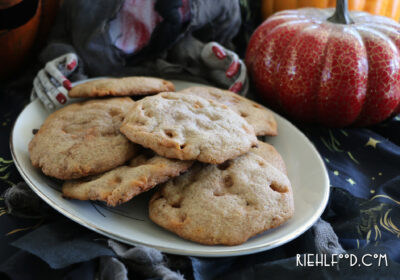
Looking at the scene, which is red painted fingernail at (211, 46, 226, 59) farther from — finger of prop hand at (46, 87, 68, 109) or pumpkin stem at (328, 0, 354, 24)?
finger of prop hand at (46, 87, 68, 109)

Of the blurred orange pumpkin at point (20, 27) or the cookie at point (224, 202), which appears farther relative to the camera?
the blurred orange pumpkin at point (20, 27)

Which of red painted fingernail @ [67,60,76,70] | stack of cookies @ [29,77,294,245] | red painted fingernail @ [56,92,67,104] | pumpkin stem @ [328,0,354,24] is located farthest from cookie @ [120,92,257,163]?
pumpkin stem @ [328,0,354,24]

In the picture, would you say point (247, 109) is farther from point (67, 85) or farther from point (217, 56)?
point (67, 85)

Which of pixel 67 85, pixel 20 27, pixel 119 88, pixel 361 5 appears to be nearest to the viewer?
pixel 119 88

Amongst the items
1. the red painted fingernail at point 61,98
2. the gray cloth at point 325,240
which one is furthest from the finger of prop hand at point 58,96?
the gray cloth at point 325,240

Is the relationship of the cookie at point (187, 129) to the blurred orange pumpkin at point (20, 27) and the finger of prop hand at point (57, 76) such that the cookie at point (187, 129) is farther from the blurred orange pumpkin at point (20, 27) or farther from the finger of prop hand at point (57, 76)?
the blurred orange pumpkin at point (20, 27)

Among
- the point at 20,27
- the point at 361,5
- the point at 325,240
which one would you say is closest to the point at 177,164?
the point at 325,240
